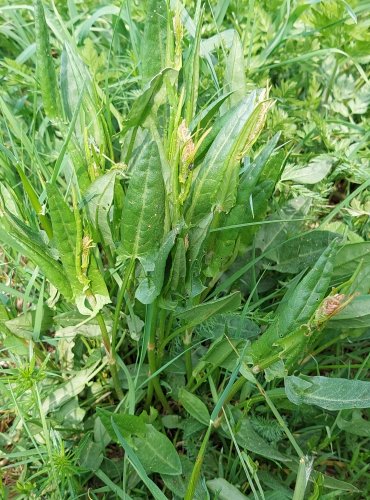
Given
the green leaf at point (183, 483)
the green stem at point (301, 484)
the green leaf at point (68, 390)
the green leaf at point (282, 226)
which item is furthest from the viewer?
the green leaf at point (282, 226)

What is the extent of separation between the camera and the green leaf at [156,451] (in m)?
1.22

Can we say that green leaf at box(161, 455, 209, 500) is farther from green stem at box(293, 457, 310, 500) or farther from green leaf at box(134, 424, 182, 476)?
green stem at box(293, 457, 310, 500)

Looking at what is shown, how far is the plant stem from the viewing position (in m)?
1.23

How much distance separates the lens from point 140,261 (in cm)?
116

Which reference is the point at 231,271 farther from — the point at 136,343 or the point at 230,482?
the point at 230,482

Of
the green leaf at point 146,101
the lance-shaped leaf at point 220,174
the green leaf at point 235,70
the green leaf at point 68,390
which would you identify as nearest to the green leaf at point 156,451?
the green leaf at point 68,390

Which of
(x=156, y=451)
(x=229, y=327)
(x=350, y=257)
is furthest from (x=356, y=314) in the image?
(x=156, y=451)

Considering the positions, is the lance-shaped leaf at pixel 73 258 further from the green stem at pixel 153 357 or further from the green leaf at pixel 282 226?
the green leaf at pixel 282 226

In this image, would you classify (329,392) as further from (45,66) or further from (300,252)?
(45,66)

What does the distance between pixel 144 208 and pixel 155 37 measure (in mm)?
422

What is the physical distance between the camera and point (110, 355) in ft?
4.25

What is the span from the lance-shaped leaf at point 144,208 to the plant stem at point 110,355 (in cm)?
17

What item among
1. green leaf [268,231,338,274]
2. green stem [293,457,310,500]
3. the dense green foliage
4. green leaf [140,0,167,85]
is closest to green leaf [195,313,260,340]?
the dense green foliage

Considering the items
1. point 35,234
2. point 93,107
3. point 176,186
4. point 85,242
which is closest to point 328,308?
point 176,186
